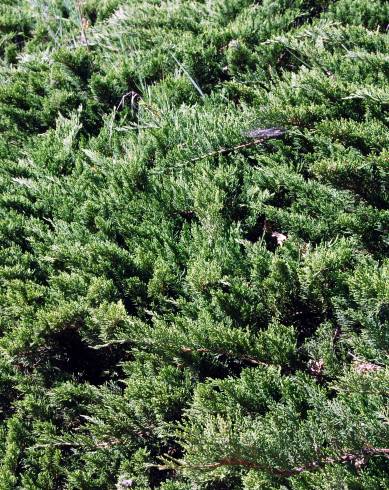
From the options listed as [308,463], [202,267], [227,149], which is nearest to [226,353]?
[202,267]

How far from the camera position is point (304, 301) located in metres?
2.31

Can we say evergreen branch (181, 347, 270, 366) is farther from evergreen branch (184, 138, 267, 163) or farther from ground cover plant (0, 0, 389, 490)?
evergreen branch (184, 138, 267, 163)

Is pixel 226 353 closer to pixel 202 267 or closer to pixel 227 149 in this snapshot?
pixel 202 267

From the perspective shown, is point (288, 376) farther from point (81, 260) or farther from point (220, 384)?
point (81, 260)

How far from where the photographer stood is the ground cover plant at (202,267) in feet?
6.27

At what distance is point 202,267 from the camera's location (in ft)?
7.72

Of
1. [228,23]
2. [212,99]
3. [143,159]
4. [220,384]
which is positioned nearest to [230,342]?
[220,384]

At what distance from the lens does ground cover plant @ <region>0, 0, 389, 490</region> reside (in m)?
1.91

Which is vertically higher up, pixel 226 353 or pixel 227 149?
pixel 227 149

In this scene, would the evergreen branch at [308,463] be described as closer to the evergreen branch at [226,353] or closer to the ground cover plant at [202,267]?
the ground cover plant at [202,267]

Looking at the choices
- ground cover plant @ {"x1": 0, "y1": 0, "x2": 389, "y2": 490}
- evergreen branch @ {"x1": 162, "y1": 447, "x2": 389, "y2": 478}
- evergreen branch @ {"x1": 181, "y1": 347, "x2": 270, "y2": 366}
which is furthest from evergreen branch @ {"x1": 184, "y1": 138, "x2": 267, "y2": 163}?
evergreen branch @ {"x1": 162, "y1": 447, "x2": 389, "y2": 478}

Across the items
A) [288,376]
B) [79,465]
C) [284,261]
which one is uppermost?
[284,261]

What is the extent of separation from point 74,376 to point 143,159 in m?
1.22

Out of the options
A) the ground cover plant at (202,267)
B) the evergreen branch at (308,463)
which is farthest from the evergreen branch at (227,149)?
the evergreen branch at (308,463)
